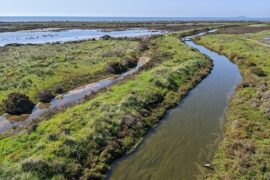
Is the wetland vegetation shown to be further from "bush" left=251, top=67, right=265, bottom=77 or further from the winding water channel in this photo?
the winding water channel

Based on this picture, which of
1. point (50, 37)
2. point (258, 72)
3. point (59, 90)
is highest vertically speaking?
point (258, 72)

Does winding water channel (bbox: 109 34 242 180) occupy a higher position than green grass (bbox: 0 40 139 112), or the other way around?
green grass (bbox: 0 40 139 112)

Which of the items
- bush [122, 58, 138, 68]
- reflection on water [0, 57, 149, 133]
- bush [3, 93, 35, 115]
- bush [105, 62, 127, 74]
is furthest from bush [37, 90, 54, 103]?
bush [122, 58, 138, 68]

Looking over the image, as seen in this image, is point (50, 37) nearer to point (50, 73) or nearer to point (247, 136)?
point (50, 73)

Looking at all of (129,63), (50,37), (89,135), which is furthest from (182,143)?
(50,37)

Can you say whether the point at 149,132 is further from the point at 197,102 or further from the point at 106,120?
the point at 197,102

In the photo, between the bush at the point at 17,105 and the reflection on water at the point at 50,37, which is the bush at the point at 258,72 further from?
the reflection on water at the point at 50,37

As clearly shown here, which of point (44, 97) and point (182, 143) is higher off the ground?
point (44, 97)
